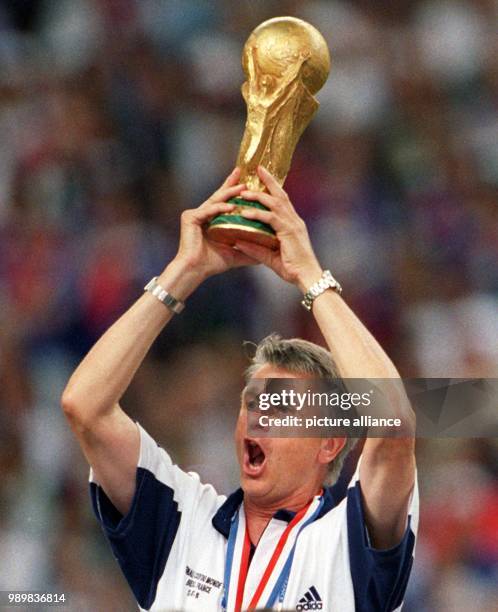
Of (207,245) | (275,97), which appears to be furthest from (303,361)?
(275,97)

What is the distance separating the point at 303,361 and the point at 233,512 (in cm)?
37

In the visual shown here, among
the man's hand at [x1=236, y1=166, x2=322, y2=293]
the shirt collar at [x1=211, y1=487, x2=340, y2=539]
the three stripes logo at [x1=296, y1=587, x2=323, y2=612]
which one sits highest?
the man's hand at [x1=236, y1=166, x2=322, y2=293]

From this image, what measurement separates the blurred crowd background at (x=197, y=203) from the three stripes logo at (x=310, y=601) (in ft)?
5.94

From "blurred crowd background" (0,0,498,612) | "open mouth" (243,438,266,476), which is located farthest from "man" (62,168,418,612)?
"blurred crowd background" (0,0,498,612)

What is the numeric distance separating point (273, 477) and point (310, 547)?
19cm

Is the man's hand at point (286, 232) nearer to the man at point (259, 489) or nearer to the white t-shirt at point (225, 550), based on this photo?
the man at point (259, 489)

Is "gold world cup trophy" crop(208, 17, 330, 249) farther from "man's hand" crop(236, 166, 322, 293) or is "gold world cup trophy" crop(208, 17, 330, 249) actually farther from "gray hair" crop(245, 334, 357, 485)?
"gray hair" crop(245, 334, 357, 485)

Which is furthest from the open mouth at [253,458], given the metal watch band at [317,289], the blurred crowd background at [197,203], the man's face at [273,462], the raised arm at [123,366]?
the blurred crowd background at [197,203]

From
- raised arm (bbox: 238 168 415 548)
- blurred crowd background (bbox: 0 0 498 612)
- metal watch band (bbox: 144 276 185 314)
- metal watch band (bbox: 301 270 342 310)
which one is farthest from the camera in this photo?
blurred crowd background (bbox: 0 0 498 612)

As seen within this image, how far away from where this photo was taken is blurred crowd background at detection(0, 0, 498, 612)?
15.7ft

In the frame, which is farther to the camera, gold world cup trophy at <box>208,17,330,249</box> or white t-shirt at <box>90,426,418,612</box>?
gold world cup trophy at <box>208,17,330,249</box>

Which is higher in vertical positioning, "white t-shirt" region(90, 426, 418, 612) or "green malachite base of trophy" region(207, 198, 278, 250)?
"green malachite base of trophy" region(207, 198, 278, 250)

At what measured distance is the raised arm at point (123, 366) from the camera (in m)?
2.84

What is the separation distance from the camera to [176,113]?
5727 mm
